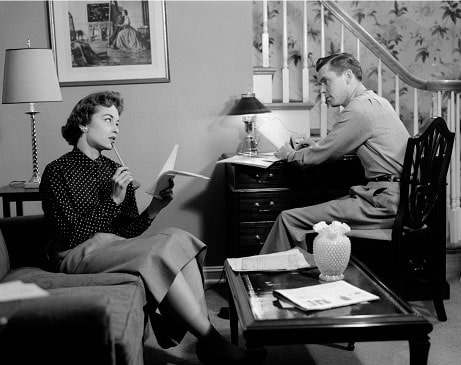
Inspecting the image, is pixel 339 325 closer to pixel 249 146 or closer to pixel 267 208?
pixel 267 208

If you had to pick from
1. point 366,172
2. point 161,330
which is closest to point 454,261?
point 366,172

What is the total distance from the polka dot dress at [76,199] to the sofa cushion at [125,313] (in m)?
0.35

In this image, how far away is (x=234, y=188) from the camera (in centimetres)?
382

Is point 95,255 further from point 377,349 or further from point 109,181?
point 377,349

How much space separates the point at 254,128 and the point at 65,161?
5.08ft

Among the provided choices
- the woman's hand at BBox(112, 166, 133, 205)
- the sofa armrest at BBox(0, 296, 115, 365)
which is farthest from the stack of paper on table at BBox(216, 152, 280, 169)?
the sofa armrest at BBox(0, 296, 115, 365)

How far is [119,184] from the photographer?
292 cm

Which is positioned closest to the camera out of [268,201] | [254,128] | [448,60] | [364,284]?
[364,284]

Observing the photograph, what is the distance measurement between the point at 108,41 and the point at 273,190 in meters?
1.40

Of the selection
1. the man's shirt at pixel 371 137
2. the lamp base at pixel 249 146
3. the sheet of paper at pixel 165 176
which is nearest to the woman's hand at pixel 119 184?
the sheet of paper at pixel 165 176

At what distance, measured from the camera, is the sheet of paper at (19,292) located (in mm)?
1525

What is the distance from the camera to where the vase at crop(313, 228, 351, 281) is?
8.08 ft

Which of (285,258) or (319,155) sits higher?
(319,155)

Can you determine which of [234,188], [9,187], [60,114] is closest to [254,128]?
[234,188]
